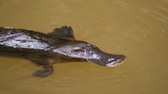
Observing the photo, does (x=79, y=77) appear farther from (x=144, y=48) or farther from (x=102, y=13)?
(x=102, y=13)

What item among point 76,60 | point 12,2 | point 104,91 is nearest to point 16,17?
point 12,2

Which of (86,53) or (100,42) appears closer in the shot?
(86,53)

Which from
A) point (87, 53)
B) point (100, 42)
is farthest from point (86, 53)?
point (100, 42)

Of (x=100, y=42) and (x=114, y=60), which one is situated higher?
(x=100, y=42)

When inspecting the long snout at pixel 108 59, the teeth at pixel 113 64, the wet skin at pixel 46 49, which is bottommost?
the teeth at pixel 113 64

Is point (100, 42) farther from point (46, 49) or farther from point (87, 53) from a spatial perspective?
point (46, 49)
